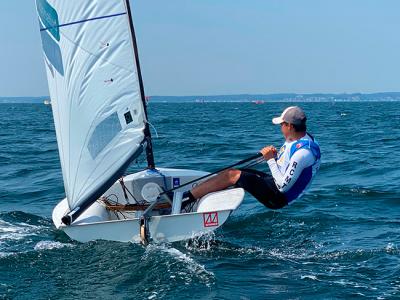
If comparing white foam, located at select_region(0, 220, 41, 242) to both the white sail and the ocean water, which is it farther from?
the white sail

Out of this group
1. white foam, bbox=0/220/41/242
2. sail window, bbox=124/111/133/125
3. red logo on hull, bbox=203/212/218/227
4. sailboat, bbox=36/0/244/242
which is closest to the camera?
red logo on hull, bbox=203/212/218/227

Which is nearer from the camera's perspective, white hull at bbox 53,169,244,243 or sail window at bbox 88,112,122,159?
white hull at bbox 53,169,244,243

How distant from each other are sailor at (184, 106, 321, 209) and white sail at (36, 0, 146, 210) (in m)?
1.27

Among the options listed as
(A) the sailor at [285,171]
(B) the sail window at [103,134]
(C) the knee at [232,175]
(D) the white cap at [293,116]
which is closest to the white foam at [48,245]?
(B) the sail window at [103,134]

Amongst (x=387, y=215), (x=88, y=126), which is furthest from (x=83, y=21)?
(x=387, y=215)

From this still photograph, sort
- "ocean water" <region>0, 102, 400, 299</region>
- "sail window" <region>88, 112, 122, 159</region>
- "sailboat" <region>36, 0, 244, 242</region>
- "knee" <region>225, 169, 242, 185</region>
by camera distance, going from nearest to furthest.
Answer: "ocean water" <region>0, 102, 400, 299</region>
"knee" <region>225, 169, 242, 185</region>
"sailboat" <region>36, 0, 244, 242</region>
"sail window" <region>88, 112, 122, 159</region>

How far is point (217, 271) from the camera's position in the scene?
18.9 ft

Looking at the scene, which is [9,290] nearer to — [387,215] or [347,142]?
[387,215]

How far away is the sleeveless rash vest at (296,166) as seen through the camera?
20.5 feet

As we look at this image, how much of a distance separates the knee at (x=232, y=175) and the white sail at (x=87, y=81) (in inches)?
47.3

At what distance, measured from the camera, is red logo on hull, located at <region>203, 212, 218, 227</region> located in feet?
20.2

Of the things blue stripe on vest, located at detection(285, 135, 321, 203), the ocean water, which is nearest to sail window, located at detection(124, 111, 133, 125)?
the ocean water

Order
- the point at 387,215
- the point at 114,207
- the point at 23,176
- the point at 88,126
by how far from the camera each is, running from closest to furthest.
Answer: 1. the point at 88,126
2. the point at 114,207
3. the point at 387,215
4. the point at 23,176

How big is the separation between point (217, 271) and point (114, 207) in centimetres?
229
